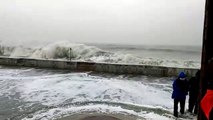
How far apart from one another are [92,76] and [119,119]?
7617 millimetres

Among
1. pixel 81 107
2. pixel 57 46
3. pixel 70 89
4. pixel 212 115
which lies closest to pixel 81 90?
pixel 70 89

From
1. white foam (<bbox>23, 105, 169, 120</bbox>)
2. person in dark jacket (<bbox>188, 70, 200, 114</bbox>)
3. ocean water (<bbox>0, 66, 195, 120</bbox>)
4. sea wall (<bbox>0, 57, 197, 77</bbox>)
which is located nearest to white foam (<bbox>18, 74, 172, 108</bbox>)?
ocean water (<bbox>0, 66, 195, 120</bbox>)

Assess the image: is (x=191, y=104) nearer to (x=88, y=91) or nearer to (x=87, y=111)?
(x=87, y=111)

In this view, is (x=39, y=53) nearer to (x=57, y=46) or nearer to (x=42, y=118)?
(x=57, y=46)

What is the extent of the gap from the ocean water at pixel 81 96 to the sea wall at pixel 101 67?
0.86 metres

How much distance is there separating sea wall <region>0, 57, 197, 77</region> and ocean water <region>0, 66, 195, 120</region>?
0.86m

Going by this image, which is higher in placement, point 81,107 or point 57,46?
point 57,46

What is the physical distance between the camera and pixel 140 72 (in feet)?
52.5

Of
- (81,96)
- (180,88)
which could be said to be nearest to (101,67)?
(81,96)

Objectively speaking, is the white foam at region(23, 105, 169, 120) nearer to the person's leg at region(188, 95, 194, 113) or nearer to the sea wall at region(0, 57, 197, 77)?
the person's leg at region(188, 95, 194, 113)

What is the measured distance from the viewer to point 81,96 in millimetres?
10602

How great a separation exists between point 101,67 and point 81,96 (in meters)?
Answer: 6.32

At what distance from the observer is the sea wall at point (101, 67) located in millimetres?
15450

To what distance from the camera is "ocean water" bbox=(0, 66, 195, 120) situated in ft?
27.2
